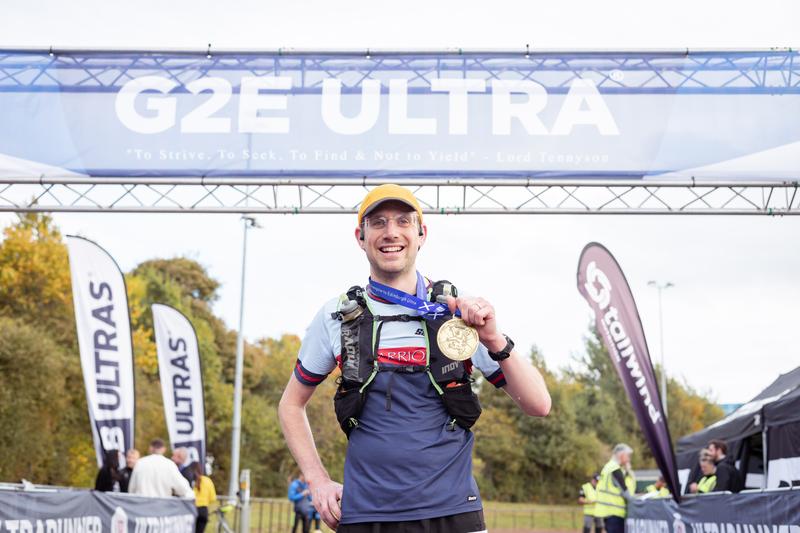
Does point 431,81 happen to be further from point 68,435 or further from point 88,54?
point 68,435

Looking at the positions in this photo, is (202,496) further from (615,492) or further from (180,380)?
(615,492)

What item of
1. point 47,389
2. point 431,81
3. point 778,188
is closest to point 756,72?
point 778,188

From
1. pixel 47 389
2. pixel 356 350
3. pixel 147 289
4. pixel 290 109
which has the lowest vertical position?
pixel 356 350

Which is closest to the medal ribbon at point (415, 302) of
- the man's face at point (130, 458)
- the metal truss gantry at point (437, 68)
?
the metal truss gantry at point (437, 68)

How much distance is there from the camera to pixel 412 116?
10352mm

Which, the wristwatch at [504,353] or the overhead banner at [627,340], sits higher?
the overhead banner at [627,340]

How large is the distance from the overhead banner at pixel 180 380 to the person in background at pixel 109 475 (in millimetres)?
4279

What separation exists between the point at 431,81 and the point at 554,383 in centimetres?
4926

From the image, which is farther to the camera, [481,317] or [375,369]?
[375,369]

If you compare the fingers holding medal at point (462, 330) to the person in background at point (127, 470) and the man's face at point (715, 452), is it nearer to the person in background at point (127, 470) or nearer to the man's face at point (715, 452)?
the man's face at point (715, 452)

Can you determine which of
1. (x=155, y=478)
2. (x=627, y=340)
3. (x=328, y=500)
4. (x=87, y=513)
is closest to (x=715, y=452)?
(x=627, y=340)

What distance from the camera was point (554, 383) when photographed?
190 ft

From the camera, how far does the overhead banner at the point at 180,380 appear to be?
16.6 metres

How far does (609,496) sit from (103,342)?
7.81 metres
